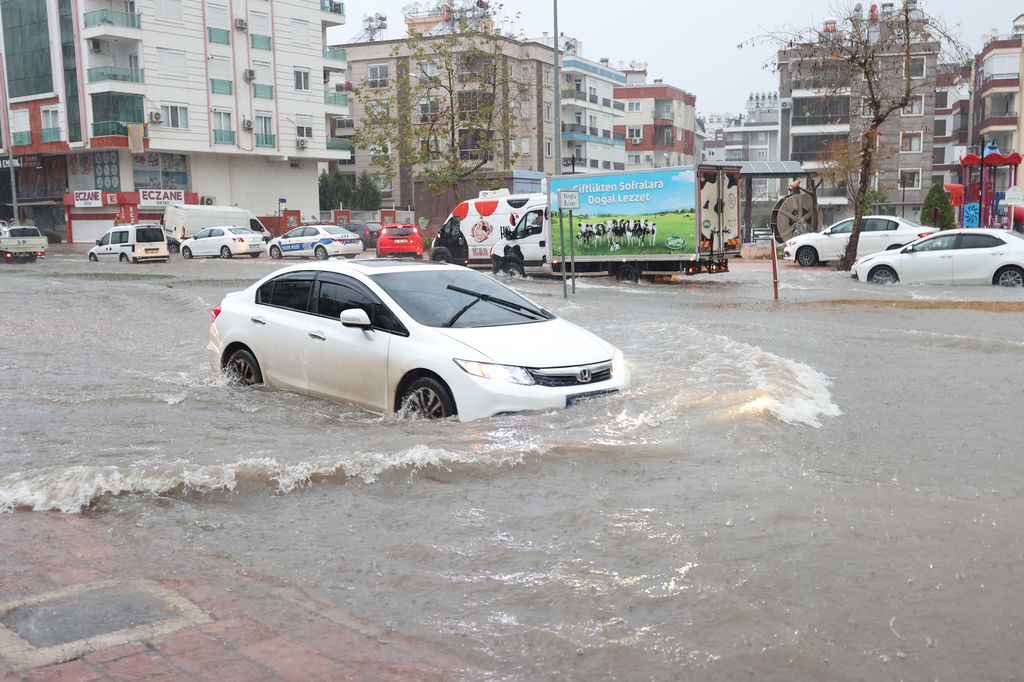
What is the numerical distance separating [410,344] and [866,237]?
83.7ft

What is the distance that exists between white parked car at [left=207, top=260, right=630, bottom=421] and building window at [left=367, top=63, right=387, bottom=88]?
6714 centimetres

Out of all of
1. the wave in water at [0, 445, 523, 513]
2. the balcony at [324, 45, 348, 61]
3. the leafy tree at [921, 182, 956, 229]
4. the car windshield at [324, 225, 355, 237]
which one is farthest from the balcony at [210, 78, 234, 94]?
the wave in water at [0, 445, 523, 513]

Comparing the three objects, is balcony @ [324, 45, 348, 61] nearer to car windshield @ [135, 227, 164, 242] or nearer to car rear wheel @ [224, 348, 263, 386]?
car windshield @ [135, 227, 164, 242]

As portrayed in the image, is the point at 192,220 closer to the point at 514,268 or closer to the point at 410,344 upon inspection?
the point at 514,268

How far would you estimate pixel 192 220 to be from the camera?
151ft

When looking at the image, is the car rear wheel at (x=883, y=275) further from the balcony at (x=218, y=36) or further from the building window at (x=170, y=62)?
the balcony at (x=218, y=36)

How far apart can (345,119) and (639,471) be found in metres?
73.9

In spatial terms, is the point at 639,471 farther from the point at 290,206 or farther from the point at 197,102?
the point at 290,206

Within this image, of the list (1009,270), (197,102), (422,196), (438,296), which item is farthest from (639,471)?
(422,196)

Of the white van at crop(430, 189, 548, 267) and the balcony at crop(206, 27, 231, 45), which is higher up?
the balcony at crop(206, 27, 231, 45)

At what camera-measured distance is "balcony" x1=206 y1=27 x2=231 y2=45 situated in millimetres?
56969

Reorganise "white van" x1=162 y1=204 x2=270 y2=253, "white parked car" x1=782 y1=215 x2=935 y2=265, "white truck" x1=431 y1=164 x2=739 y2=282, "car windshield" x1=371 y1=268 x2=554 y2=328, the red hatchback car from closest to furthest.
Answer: "car windshield" x1=371 y1=268 x2=554 y2=328
"white truck" x1=431 y1=164 x2=739 y2=282
"white parked car" x1=782 y1=215 x2=935 y2=265
the red hatchback car
"white van" x1=162 y1=204 x2=270 y2=253

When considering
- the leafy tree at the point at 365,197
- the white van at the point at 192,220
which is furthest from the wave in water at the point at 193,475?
the leafy tree at the point at 365,197

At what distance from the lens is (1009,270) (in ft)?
66.3
